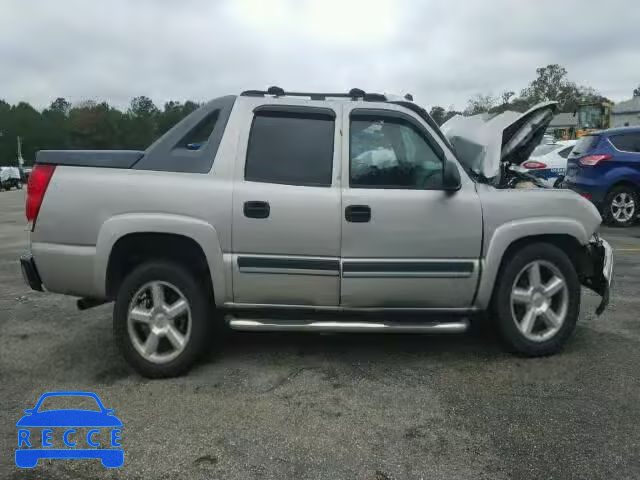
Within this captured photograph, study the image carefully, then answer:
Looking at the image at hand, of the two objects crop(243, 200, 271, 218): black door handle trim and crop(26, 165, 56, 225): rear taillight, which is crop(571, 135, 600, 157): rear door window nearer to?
crop(243, 200, 271, 218): black door handle trim

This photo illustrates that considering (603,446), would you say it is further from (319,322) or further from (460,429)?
(319,322)

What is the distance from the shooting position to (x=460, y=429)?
3082mm

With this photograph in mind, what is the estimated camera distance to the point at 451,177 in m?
3.75

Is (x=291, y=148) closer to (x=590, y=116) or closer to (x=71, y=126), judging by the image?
(x=590, y=116)

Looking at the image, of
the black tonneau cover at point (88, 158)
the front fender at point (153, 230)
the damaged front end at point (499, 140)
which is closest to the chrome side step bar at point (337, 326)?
the front fender at point (153, 230)

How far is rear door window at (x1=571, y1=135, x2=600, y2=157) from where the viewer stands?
10664 mm

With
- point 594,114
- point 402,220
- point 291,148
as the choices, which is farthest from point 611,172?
point 594,114

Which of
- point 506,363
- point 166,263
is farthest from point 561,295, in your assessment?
point 166,263

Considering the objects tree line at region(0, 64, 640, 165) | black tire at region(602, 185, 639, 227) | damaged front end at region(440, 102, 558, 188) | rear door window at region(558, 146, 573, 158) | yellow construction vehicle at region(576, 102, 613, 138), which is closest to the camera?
damaged front end at region(440, 102, 558, 188)

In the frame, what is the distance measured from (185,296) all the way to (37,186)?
1229mm

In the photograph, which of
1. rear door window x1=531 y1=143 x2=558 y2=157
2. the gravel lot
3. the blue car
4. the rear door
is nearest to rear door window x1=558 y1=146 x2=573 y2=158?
rear door window x1=531 y1=143 x2=558 y2=157

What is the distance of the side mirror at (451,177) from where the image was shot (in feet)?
12.3

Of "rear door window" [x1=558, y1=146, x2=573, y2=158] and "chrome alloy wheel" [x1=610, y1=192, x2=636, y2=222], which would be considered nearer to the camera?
"chrome alloy wheel" [x1=610, y1=192, x2=636, y2=222]

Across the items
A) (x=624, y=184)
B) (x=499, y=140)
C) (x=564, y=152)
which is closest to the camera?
(x=499, y=140)
